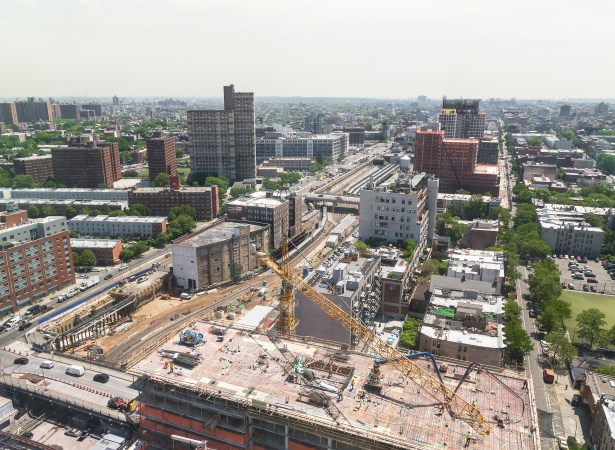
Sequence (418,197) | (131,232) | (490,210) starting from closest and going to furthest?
(418,197) → (131,232) → (490,210)

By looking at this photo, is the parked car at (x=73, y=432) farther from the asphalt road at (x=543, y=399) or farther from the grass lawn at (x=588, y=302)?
the grass lawn at (x=588, y=302)

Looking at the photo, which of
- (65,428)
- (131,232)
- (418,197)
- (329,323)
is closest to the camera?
(65,428)

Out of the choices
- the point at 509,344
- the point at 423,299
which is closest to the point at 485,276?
the point at 423,299

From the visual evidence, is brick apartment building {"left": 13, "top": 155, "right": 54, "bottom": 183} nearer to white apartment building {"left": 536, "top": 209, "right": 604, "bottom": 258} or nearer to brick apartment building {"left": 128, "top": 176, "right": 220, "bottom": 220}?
brick apartment building {"left": 128, "top": 176, "right": 220, "bottom": 220}

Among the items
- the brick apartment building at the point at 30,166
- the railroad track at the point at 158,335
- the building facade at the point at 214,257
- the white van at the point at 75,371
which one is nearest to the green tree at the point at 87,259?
the building facade at the point at 214,257

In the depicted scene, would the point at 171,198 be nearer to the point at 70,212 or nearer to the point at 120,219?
the point at 120,219

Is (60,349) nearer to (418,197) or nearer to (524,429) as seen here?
(524,429)
